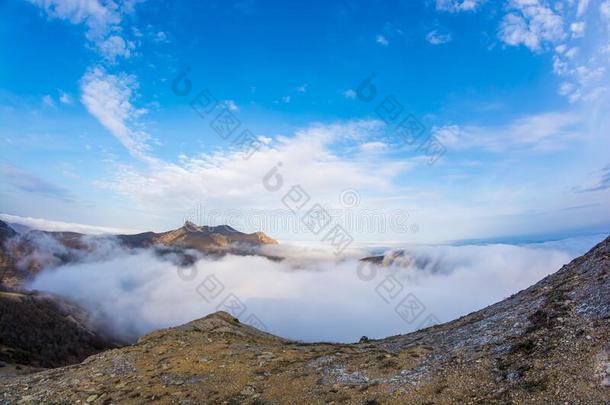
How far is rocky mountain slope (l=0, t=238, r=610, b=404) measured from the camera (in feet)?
57.8

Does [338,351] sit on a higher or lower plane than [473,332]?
lower

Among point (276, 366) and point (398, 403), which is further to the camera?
point (276, 366)

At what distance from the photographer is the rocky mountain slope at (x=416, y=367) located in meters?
17.6

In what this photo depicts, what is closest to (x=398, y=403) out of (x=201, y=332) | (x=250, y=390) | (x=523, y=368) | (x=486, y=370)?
(x=486, y=370)

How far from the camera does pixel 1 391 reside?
2922 centimetres

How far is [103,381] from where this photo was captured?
28812 millimetres

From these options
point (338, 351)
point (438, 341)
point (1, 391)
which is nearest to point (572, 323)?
point (438, 341)

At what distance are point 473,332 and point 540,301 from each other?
199 inches

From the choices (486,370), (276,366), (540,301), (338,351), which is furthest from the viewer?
(338,351)

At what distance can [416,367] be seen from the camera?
23.0 m

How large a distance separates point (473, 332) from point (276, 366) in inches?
564

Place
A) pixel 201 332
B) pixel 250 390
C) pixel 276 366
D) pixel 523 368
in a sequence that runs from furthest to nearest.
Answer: pixel 201 332
pixel 276 366
pixel 250 390
pixel 523 368

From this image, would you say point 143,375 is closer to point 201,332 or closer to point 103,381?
point 103,381

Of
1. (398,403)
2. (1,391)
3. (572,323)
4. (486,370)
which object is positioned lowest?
(1,391)
